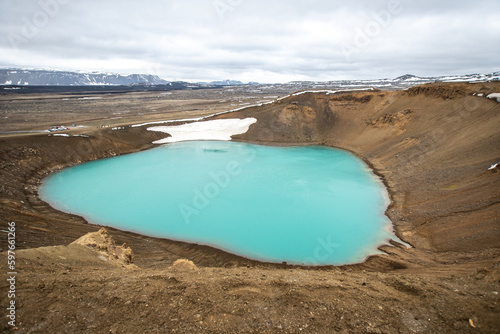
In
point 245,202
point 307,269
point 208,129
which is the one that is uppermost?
point 208,129

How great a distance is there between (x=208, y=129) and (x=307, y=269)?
113 feet

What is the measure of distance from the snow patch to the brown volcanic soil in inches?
515

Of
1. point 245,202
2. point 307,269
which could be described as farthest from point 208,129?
point 307,269

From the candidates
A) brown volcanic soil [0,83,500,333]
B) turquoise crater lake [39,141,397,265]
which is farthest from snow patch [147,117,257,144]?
brown volcanic soil [0,83,500,333]

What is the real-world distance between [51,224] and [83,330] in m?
10.9

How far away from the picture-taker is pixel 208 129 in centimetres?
4266

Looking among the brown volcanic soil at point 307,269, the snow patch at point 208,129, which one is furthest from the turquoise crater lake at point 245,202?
the snow patch at point 208,129

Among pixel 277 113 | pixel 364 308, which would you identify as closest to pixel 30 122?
pixel 277 113

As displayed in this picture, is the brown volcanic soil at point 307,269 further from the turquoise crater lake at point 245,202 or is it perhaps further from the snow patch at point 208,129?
the snow patch at point 208,129

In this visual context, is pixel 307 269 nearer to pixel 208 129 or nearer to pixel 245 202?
pixel 245 202

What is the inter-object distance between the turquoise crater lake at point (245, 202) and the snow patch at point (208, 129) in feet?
34.4

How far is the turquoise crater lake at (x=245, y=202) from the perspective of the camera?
13594 millimetres

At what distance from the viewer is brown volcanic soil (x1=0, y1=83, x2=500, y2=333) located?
5.13 metres

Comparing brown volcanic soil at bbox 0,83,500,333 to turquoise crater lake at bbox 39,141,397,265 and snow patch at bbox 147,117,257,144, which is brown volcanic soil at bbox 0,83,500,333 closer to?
turquoise crater lake at bbox 39,141,397,265
